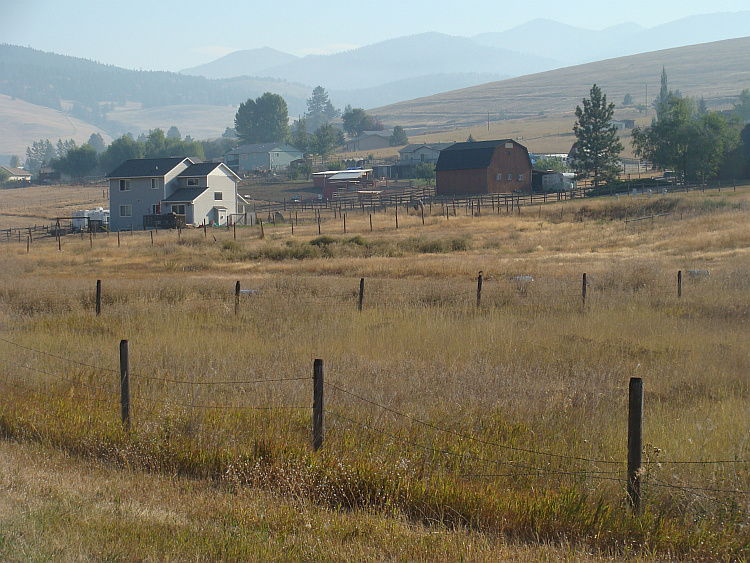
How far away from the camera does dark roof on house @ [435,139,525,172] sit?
94750 mm

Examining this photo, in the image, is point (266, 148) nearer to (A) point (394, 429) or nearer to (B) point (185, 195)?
(B) point (185, 195)

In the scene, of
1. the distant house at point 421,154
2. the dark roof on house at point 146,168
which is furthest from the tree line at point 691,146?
the dark roof on house at point 146,168

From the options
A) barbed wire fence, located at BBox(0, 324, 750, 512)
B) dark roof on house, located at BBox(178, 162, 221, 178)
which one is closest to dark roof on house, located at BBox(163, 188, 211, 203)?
dark roof on house, located at BBox(178, 162, 221, 178)

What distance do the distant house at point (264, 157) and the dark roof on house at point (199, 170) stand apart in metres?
79.0

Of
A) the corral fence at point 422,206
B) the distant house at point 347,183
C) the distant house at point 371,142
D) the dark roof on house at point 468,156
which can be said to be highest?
the distant house at point 371,142

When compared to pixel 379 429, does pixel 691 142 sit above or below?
above

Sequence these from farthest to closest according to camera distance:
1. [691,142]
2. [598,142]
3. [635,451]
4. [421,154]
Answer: [421,154], [598,142], [691,142], [635,451]

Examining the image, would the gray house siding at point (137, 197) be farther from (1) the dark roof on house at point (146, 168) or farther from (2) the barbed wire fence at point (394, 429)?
(2) the barbed wire fence at point (394, 429)

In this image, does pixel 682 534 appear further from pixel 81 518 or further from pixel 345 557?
pixel 81 518

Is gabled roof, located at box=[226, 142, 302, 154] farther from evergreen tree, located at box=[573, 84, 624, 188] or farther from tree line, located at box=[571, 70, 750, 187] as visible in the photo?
tree line, located at box=[571, 70, 750, 187]

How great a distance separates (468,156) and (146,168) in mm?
42693

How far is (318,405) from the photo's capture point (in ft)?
25.5

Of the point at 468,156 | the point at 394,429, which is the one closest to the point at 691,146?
the point at 468,156

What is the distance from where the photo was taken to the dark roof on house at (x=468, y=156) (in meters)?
94.8
